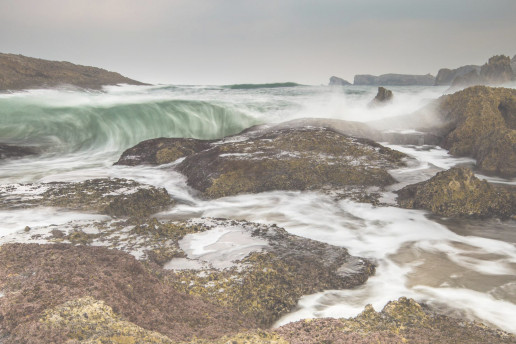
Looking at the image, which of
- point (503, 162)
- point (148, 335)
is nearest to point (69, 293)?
point (148, 335)

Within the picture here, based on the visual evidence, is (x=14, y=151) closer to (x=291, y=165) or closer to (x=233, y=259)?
(x=291, y=165)

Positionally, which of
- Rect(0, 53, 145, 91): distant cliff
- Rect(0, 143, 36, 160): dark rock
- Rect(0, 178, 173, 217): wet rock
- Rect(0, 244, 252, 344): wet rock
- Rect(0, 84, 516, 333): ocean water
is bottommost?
Rect(0, 84, 516, 333): ocean water

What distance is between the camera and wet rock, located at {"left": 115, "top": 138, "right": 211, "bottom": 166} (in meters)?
8.41

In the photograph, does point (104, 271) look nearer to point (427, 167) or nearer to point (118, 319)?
point (118, 319)

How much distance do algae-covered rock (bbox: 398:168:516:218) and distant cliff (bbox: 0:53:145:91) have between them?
947 inches

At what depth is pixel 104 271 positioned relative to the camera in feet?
7.42

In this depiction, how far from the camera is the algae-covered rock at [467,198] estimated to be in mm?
4781

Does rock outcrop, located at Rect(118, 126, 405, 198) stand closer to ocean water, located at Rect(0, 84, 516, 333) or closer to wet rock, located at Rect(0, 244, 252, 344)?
ocean water, located at Rect(0, 84, 516, 333)

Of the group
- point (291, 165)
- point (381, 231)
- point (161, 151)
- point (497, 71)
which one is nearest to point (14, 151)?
point (161, 151)

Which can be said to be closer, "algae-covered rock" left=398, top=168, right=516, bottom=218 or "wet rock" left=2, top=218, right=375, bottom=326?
"wet rock" left=2, top=218, right=375, bottom=326

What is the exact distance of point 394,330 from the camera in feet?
6.18

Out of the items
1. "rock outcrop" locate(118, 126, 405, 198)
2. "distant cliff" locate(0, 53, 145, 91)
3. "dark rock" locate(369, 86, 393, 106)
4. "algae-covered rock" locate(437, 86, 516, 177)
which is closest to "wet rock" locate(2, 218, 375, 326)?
"rock outcrop" locate(118, 126, 405, 198)

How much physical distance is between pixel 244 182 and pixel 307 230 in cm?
174

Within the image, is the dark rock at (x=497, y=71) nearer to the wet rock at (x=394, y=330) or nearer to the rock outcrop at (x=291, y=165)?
the rock outcrop at (x=291, y=165)
